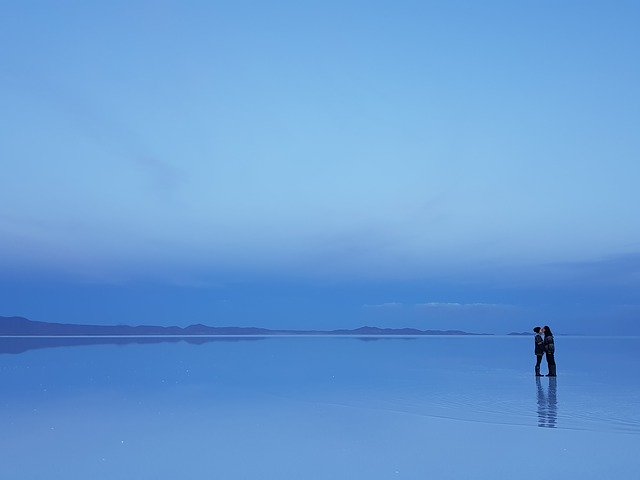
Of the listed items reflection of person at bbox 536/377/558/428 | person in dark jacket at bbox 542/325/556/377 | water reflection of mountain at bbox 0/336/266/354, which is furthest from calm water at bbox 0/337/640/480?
water reflection of mountain at bbox 0/336/266/354

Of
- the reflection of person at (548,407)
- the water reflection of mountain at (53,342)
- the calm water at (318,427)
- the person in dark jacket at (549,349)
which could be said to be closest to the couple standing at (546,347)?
the person in dark jacket at (549,349)

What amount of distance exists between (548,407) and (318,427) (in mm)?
5925

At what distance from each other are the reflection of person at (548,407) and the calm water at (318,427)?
0.05 metres

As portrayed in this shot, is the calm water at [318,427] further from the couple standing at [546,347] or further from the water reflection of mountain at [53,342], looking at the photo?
the water reflection of mountain at [53,342]

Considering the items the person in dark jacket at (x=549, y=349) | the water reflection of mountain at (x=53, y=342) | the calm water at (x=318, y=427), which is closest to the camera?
the calm water at (x=318, y=427)

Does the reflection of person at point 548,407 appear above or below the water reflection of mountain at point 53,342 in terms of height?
above

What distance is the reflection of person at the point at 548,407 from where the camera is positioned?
13695 millimetres

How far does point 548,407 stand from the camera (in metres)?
15.9

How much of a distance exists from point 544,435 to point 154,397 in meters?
10.5

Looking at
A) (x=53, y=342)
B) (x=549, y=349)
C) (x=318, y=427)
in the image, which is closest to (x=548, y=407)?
(x=318, y=427)

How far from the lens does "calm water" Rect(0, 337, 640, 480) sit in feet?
33.0

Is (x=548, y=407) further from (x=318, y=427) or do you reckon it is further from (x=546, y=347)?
(x=546, y=347)

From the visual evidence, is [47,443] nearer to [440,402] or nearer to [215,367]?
[440,402]

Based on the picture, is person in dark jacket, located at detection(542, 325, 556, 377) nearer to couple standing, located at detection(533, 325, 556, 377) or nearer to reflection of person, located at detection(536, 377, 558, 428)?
couple standing, located at detection(533, 325, 556, 377)
